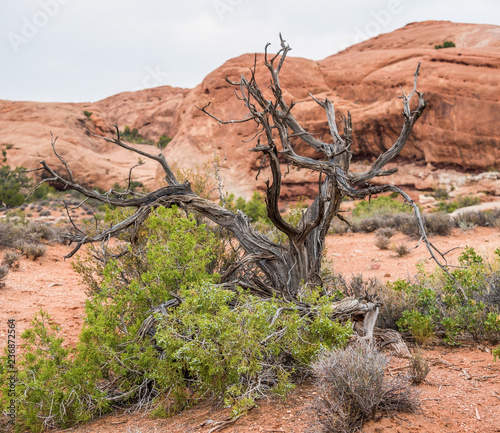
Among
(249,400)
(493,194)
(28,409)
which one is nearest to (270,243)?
(249,400)

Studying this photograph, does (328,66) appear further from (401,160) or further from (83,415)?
(83,415)

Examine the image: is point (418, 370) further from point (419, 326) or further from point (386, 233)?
point (386, 233)

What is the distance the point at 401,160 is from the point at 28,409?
21.8m

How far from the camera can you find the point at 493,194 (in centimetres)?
1867

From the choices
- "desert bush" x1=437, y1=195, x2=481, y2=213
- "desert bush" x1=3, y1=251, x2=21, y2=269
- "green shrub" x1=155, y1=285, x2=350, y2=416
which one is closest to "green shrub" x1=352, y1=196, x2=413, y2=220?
"desert bush" x1=437, y1=195, x2=481, y2=213

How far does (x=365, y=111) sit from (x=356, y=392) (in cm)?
2116

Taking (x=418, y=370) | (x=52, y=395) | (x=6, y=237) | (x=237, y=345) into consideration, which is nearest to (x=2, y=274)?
(x=6, y=237)

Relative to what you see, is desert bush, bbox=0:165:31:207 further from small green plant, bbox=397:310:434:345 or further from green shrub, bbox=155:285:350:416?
small green plant, bbox=397:310:434:345

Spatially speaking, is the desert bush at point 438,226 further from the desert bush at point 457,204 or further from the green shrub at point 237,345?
the green shrub at point 237,345

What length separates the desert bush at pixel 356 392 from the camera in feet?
7.79

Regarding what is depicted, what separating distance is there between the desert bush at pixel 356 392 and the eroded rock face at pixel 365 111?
1255cm

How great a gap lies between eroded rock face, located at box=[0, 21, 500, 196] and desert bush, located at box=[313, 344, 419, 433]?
12553mm

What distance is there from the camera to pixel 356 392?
7.95 ft

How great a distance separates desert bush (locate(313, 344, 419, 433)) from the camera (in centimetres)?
237
